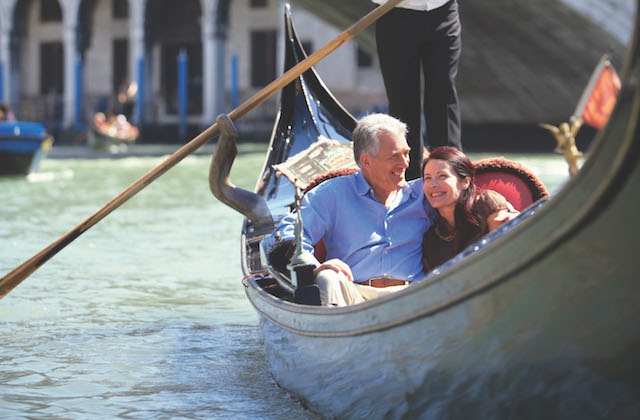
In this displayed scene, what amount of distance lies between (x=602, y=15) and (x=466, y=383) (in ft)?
22.7

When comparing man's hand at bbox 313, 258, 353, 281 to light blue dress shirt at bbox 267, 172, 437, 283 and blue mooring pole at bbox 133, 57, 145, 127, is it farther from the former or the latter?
blue mooring pole at bbox 133, 57, 145, 127

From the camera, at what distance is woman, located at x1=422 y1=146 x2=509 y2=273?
1.74 m

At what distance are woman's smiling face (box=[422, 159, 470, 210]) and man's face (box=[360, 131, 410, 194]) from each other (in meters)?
0.07

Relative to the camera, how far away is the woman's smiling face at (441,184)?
1737 millimetres

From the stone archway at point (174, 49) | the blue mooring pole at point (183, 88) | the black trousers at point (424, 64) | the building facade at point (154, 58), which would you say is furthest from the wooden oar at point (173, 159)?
the stone archway at point (174, 49)

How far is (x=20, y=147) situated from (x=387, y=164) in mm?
5831

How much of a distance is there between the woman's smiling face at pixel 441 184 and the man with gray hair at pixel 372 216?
0.27 ft

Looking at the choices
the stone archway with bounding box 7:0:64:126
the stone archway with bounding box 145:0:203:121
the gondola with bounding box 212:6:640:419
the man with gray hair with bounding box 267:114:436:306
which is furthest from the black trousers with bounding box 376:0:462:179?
the stone archway with bounding box 7:0:64:126

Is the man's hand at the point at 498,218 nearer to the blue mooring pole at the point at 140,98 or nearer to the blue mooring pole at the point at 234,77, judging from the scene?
the blue mooring pole at the point at 234,77

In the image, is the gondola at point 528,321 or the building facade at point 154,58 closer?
the gondola at point 528,321

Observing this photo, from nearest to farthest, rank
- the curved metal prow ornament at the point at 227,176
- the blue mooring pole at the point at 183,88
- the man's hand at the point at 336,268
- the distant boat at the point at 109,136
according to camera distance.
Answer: the man's hand at the point at 336,268
the curved metal prow ornament at the point at 227,176
the distant boat at the point at 109,136
the blue mooring pole at the point at 183,88

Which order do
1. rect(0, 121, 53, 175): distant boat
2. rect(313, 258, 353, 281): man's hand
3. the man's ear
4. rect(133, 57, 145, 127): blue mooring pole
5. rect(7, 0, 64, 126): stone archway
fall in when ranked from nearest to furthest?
rect(313, 258, 353, 281): man's hand
the man's ear
rect(0, 121, 53, 175): distant boat
rect(133, 57, 145, 127): blue mooring pole
rect(7, 0, 64, 126): stone archway

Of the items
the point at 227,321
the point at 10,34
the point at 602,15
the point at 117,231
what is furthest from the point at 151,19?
the point at 227,321

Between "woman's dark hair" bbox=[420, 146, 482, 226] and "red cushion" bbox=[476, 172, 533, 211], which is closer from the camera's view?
"woman's dark hair" bbox=[420, 146, 482, 226]
